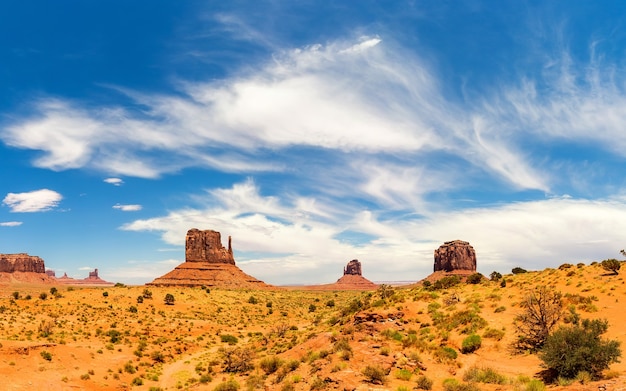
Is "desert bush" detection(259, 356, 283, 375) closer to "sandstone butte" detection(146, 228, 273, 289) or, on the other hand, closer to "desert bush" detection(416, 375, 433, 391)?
"desert bush" detection(416, 375, 433, 391)

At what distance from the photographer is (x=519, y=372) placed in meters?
18.6

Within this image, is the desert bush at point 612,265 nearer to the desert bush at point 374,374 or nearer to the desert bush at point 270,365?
the desert bush at point 374,374

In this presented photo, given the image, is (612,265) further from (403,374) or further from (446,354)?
(403,374)

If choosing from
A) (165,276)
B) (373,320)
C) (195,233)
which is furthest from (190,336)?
(195,233)

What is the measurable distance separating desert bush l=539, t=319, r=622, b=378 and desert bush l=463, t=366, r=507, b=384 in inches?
85.4

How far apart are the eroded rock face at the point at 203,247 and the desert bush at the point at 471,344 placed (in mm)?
130253

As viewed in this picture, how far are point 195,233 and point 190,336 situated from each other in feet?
330

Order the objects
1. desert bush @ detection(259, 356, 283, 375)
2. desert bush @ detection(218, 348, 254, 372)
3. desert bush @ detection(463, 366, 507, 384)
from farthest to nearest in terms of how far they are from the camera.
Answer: desert bush @ detection(218, 348, 254, 372) → desert bush @ detection(259, 356, 283, 375) → desert bush @ detection(463, 366, 507, 384)

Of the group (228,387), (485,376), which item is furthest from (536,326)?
(228,387)

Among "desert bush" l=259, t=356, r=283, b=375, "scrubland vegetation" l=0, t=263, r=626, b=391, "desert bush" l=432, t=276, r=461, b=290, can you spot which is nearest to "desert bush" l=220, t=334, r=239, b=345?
"scrubland vegetation" l=0, t=263, r=626, b=391

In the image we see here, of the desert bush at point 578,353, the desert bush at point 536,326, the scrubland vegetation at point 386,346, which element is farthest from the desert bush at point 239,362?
the desert bush at point 578,353

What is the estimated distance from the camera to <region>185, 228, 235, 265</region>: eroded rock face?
143125mm

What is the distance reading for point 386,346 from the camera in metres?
24.4

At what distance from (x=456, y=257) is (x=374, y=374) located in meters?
143
